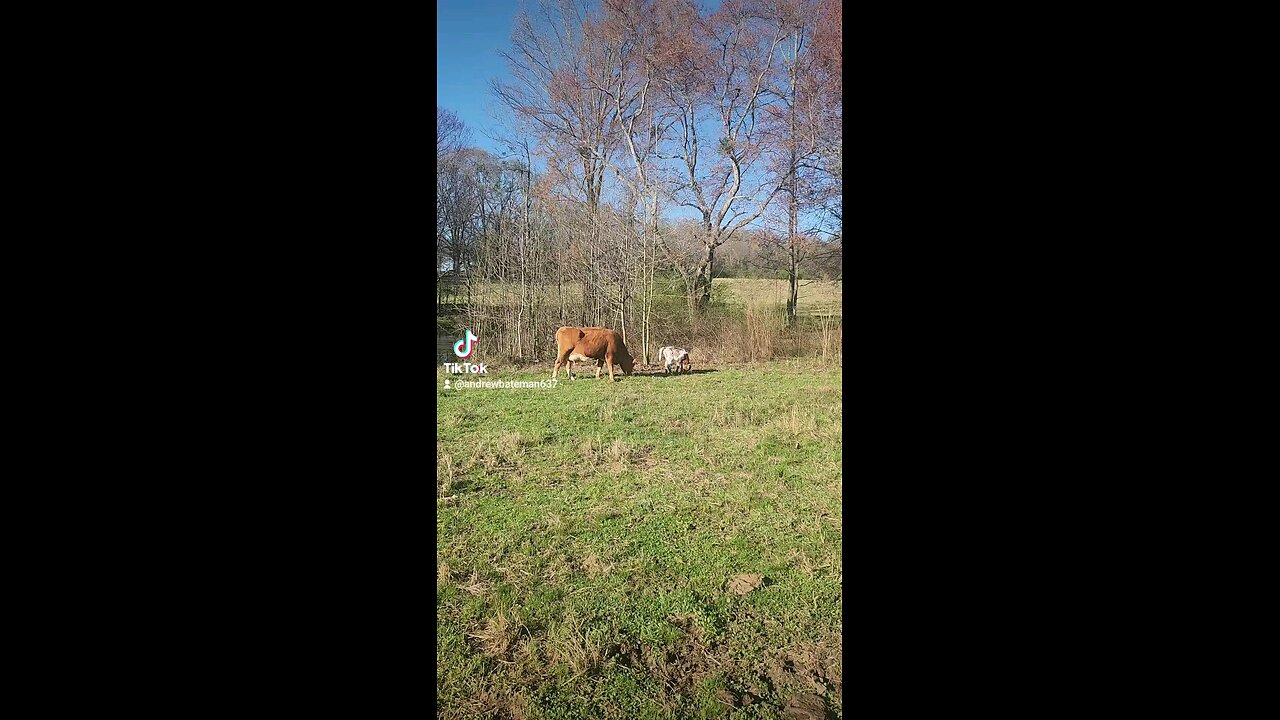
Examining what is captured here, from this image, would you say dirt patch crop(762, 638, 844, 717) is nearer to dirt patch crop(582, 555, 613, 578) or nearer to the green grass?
dirt patch crop(582, 555, 613, 578)

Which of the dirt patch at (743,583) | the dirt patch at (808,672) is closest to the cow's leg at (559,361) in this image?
the dirt patch at (743,583)

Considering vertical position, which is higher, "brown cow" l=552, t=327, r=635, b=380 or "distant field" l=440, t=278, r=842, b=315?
"distant field" l=440, t=278, r=842, b=315

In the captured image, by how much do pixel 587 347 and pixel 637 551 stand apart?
2122mm

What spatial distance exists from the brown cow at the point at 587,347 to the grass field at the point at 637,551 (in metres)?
0.17

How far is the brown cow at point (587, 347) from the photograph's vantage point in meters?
4.19

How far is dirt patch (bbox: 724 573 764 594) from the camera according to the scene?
6.71ft

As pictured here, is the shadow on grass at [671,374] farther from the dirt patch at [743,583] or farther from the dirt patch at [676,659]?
the dirt patch at [676,659]

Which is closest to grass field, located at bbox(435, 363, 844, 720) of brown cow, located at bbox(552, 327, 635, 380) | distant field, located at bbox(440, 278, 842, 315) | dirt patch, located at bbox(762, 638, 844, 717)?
dirt patch, located at bbox(762, 638, 844, 717)

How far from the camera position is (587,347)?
4.22m

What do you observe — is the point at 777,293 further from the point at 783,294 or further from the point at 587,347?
the point at 587,347

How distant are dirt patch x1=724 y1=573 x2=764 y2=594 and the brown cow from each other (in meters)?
2.33

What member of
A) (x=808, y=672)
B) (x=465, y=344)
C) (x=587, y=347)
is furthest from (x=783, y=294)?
(x=808, y=672)
